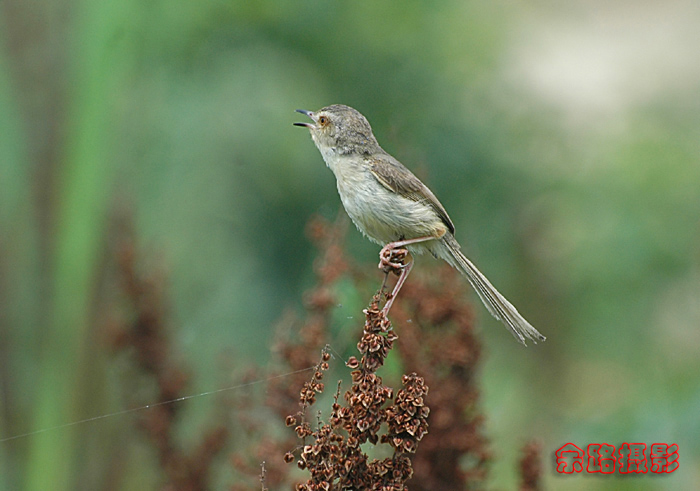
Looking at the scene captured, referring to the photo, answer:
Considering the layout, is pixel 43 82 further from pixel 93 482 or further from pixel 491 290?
pixel 491 290

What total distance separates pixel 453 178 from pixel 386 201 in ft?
5.71

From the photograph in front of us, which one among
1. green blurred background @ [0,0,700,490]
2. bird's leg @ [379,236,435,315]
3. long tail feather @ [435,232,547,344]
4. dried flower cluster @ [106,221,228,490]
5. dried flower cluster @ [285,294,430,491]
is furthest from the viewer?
green blurred background @ [0,0,700,490]

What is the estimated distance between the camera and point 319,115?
9.95 ft

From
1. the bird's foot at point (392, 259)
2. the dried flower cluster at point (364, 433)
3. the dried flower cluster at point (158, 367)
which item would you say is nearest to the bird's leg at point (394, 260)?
the bird's foot at point (392, 259)

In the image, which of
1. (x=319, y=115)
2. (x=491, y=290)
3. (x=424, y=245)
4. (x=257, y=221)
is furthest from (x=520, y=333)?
(x=257, y=221)

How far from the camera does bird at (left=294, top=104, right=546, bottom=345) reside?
277 cm

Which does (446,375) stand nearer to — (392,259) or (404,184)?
(392,259)

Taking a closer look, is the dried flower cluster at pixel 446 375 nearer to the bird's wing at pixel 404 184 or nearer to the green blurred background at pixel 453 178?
the bird's wing at pixel 404 184

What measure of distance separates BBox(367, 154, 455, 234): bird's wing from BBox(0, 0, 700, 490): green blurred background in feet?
1.04

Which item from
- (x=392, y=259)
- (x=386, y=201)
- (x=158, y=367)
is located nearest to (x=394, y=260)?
(x=392, y=259)

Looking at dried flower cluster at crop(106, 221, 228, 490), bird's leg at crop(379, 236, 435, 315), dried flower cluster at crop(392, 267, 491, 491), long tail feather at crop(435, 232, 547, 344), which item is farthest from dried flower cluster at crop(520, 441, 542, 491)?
dried flower cluster at crop(106, 221, 228, 490)

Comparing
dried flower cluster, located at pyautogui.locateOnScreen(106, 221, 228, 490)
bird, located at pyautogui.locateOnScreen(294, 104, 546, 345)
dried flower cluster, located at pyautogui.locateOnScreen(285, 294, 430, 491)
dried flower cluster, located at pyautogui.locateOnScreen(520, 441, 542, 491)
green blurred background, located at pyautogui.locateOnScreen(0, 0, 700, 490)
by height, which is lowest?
dried flower cluster, located at pyautogui.locateOnScreen(285, 294, 430, 491)

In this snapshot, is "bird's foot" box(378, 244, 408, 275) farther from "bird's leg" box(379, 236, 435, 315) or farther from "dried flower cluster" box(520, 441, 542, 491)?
"dried flower cluster" box(520, 441, 542, 491)

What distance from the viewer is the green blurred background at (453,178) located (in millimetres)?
3531
